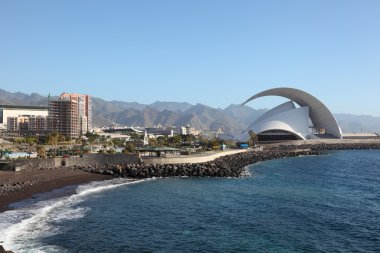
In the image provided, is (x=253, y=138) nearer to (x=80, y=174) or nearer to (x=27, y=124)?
(x=80, y=174)

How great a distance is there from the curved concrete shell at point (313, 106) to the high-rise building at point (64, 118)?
164 ft

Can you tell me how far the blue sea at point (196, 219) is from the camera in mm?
17203

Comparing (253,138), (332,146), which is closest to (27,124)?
(253,138)

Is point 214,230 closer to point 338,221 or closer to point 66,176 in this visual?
point 338,221

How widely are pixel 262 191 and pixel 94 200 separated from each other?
13136 mm

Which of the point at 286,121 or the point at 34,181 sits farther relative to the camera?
the point at 286,121

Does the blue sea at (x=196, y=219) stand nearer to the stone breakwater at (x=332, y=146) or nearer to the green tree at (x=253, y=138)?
the stone breakwater at (x=332, y=146)

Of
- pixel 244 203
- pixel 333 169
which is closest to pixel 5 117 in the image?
pixel 333 169

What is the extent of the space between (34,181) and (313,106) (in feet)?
264

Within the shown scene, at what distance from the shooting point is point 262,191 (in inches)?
1232

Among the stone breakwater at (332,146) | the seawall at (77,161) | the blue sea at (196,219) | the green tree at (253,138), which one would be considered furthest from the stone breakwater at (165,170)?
the green tree at (253,138)

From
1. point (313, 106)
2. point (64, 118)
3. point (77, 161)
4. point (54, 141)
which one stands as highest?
point (313, 106)

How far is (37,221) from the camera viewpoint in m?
20.7

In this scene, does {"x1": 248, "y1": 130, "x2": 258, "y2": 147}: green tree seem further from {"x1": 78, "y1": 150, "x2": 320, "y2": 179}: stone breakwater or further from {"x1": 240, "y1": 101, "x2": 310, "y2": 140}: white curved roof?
{"x1": 78, "y1": 150, "x2": 320, "y2": 179}: stone breakwater
